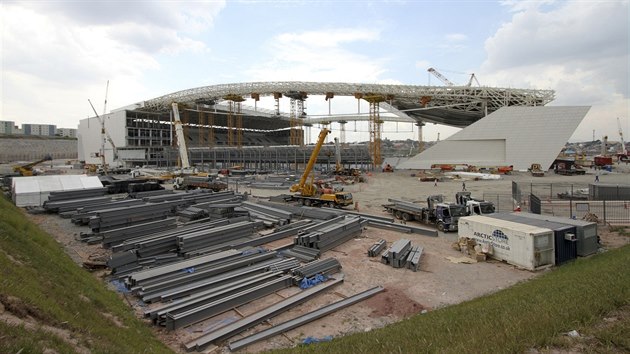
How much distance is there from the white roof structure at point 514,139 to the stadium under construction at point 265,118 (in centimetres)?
643

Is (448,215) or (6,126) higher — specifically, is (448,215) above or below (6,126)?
below

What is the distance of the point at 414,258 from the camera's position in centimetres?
1216

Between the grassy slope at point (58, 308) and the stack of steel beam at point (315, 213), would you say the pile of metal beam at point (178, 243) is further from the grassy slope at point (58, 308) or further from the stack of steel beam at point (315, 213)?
the stack of steel beam at point (315, 213)

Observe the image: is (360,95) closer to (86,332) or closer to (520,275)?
(520,275)

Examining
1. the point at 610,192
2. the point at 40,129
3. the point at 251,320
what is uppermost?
the point at 40,129

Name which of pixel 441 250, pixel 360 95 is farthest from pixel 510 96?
pixel 441 250

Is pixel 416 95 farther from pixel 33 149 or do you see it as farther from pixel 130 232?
pixel 33 149

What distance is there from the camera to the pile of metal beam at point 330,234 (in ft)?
44.0

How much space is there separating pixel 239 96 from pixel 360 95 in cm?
2367

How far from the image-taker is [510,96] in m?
54.0

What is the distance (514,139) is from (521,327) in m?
50.8

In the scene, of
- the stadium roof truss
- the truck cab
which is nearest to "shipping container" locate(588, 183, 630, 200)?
the truck cab

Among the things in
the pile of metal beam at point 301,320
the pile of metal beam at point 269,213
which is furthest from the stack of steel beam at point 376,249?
the pile of metal beam at point 269,213

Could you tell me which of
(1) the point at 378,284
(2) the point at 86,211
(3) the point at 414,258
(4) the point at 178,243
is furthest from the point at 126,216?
(3) the point at 414,258
